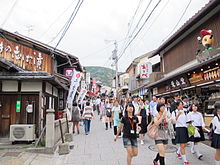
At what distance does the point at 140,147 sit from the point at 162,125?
123 inches

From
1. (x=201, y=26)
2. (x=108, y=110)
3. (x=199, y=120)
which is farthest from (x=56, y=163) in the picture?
(x=201, y=26)

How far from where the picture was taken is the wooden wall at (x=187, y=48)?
8.72 m

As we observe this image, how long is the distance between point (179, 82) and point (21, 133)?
369 inches

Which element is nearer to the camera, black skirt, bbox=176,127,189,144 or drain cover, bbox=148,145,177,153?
black skirt, bbox=176,127,189,144

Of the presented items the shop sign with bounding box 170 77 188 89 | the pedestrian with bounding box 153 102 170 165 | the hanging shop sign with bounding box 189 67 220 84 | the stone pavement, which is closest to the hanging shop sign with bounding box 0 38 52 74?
the stone pavement

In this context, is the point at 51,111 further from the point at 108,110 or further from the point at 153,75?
the point at 153,75

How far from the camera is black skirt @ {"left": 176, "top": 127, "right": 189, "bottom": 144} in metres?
5.46

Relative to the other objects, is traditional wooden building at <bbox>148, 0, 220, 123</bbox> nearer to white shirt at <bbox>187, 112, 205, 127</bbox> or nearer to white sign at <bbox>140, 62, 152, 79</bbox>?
white shirt at <bbox>187, 112, 205, 127</bbox>

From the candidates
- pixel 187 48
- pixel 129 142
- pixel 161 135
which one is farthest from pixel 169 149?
pixel 187 48

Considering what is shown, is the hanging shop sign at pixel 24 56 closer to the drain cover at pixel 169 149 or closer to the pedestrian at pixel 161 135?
the drain cover at pixel 169 149

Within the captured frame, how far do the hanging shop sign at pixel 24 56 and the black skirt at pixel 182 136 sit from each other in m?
12.0

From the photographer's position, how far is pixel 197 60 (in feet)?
30.3

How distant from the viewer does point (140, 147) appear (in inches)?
304

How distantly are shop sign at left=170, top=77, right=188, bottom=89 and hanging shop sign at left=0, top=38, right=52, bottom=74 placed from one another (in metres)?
9.68
